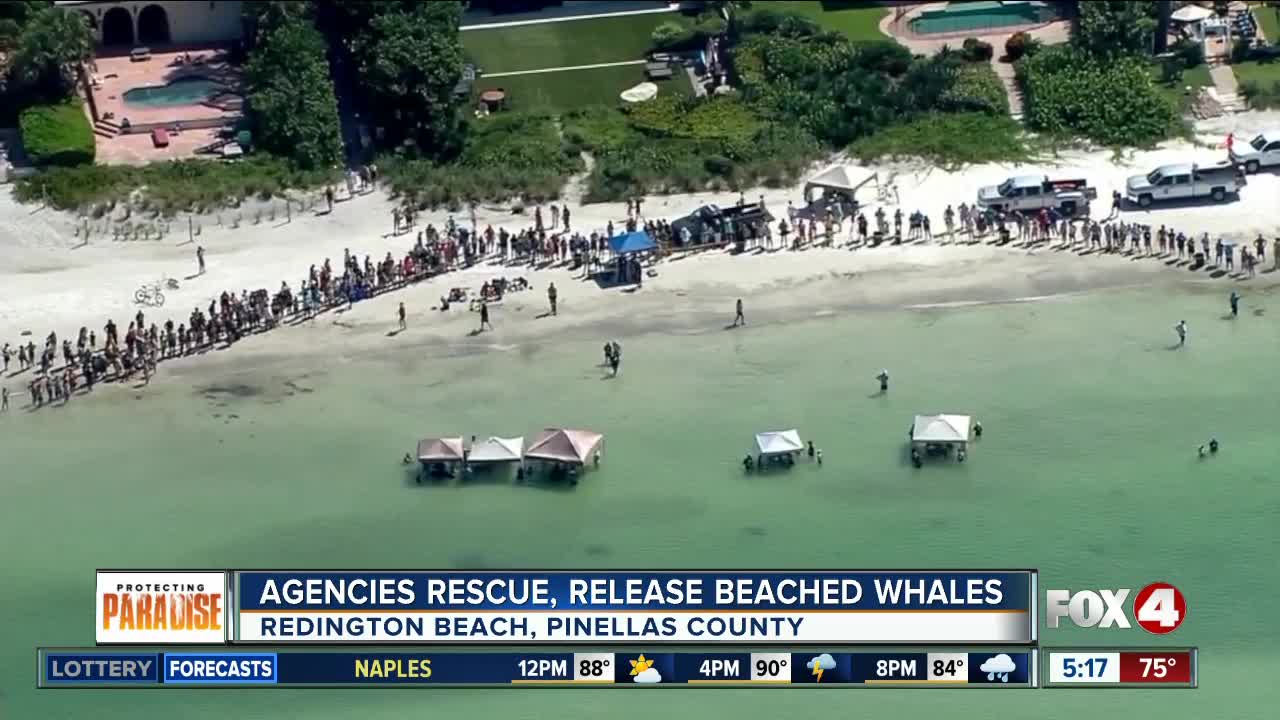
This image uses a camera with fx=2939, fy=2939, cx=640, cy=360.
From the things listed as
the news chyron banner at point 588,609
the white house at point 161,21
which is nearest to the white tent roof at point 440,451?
the news chyron banner at point 588,609

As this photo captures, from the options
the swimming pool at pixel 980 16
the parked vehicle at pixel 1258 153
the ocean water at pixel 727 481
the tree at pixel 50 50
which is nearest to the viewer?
the ocean water at pixel 727 481

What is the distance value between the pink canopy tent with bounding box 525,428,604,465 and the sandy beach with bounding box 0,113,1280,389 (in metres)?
10.2

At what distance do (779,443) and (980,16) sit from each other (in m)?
41.2

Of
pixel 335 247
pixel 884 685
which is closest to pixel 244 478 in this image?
pixel 335 247

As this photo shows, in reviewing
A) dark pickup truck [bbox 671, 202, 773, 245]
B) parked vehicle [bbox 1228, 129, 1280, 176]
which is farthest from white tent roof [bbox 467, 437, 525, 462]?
parked vehicle [bbox 1228, 129, 1280, 176]

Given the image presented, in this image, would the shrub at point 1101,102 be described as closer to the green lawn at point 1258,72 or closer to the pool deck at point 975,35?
the green lawn at point 1258,72

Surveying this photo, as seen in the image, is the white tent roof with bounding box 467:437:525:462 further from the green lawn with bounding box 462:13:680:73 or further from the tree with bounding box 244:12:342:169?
the green lawn with bounding box 462:13:680:73

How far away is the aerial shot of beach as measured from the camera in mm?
106188

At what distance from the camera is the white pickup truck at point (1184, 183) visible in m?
129

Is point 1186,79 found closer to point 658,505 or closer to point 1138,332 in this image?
point 1138,332

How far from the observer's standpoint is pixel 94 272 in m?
127

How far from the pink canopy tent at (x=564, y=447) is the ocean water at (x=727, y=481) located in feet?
3.58

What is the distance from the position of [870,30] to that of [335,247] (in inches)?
1271

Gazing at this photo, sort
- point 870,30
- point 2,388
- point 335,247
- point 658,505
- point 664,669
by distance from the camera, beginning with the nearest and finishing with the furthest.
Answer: point 664,669 < point 658,505 < point 2,388 < point 335,247 < point 870,30
